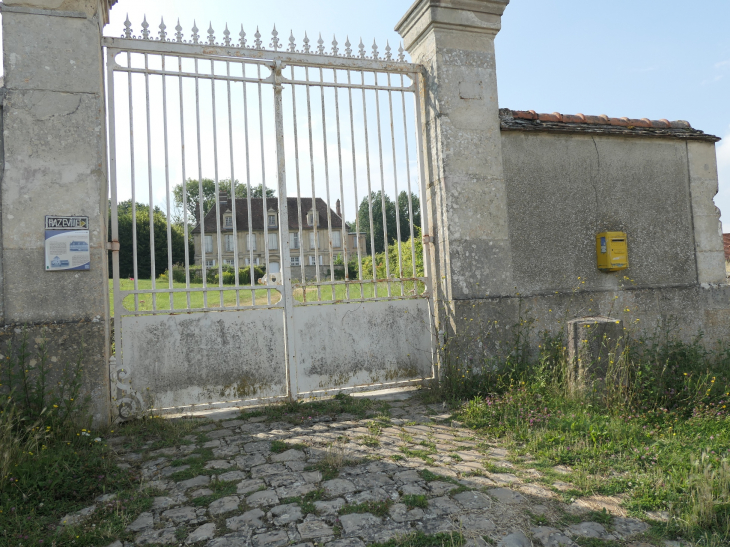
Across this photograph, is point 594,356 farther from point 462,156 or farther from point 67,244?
point 67,244

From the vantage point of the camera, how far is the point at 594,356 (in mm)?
4465

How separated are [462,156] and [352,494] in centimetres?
377

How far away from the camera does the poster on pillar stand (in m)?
4.27

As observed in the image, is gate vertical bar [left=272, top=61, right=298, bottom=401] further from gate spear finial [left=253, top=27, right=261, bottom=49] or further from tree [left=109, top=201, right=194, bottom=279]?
tree [left=109, top=201, right=194, bottom=279]

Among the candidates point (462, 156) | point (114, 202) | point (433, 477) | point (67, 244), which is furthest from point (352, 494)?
point (462, 156)

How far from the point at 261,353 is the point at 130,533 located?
8.15 feet

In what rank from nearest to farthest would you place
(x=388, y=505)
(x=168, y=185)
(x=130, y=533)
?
(x=130, y=533), (x=388, y=505), (x=168, y=185)

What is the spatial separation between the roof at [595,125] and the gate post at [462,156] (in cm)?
27

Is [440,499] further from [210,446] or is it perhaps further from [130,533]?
[210,446]

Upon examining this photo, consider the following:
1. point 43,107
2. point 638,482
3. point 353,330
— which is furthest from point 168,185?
point 638,482

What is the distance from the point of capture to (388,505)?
2.85 metres

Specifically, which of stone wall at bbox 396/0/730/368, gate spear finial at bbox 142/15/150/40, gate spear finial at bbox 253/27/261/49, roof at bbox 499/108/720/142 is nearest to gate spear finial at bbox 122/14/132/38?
gate spear finial at bbox 142/15/150/40

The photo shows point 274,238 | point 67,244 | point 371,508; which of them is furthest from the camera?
point 274,238

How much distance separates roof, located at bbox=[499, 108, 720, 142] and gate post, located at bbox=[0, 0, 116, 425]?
4.27 m
